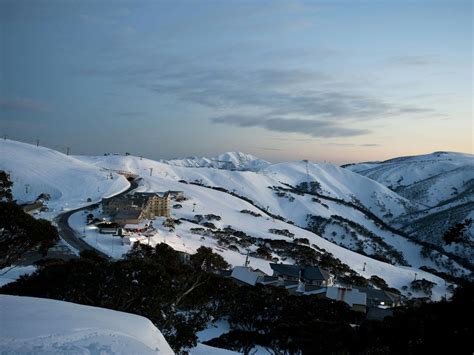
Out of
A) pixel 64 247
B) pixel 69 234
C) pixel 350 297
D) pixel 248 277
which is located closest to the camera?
pixel 350 297

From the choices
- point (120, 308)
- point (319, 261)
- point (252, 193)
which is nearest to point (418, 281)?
point (319, 261)

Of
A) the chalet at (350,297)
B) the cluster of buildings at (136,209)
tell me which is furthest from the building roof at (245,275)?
the cluster of buildings at (136,209)

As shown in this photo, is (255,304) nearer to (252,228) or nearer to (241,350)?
(241,350)

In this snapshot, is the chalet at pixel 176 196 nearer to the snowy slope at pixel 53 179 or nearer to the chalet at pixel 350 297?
the snowy slope at pixel 53 179

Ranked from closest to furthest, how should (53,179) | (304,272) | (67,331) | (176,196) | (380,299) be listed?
(67,331) < (380,299) < (304,272) < (53,179) < (176,196)

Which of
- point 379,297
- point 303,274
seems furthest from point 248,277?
point 379,297

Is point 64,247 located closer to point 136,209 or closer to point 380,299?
point 136,209

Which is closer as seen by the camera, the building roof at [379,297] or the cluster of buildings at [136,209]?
the building roof at [379,297]

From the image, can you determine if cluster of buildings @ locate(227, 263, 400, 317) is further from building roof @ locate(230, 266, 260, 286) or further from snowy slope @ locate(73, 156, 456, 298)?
snowy slope @ locate(73, 156, 456, 298)
